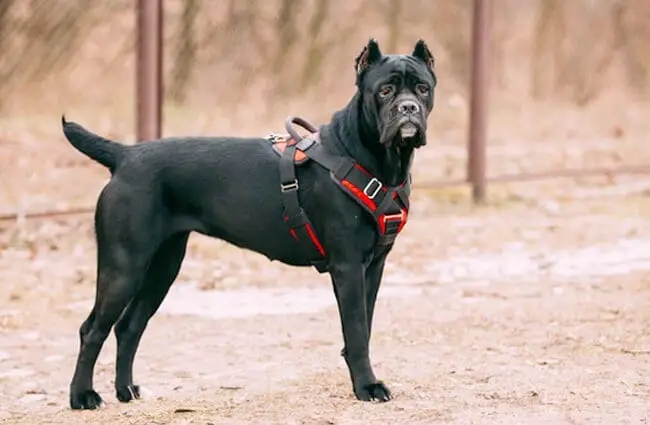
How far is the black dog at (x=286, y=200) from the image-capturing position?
16.8 ft

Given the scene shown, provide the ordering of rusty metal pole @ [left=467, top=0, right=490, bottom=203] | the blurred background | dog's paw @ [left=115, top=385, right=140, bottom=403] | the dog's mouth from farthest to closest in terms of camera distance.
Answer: rusty metal pole @ [left=467, top=0, right=490, bottom=203] < the blurred background < dog's paw @ [left=115, top=385, right=140, bottom=403] < the dog's mouth

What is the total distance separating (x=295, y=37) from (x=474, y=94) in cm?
314

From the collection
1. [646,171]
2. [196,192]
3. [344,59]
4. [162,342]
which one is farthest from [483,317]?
[344,59]

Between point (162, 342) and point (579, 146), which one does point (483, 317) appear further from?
point (579, 146)

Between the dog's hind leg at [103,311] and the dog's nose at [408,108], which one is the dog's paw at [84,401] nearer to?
the dog's hind leg at [103,311]

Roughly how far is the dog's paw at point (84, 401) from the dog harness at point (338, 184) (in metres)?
1.05

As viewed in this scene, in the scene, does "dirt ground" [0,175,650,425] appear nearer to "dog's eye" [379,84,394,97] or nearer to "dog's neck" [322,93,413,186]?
"dog's neck" [322,93,413,186]

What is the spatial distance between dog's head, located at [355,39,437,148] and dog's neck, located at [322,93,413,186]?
4 cm

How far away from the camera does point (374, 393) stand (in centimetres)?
513

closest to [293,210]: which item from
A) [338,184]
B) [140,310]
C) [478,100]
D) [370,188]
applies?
[338,184]

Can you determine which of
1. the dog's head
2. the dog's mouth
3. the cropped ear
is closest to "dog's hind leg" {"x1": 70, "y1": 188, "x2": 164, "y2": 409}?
the dog's head

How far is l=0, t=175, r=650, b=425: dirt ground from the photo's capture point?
16.9 ft

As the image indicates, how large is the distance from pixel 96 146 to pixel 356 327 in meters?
1.31

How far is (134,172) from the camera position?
5270 mm
